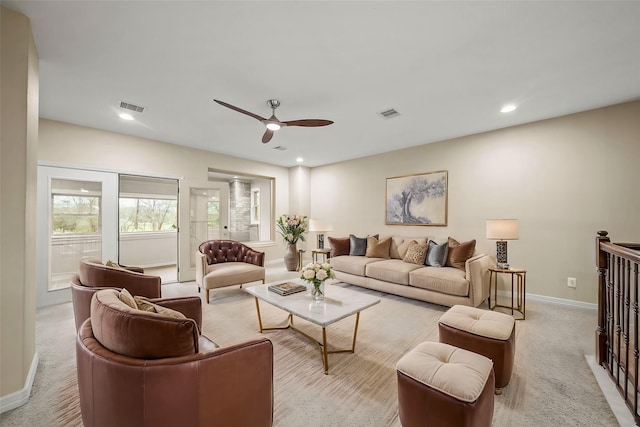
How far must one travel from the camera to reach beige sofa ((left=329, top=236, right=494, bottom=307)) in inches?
130

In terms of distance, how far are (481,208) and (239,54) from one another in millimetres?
4195

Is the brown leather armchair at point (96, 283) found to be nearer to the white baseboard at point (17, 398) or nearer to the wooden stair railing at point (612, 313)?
the white baseboard at point (17, 398)

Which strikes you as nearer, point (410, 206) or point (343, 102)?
point (343, 102)

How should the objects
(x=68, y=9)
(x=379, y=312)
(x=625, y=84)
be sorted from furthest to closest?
(x=379, y=312)
(x=625, y=84)
(x=68, y=9)

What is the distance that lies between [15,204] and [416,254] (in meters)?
4.59

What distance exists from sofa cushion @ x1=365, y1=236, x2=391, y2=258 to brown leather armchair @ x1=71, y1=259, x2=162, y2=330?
3549 mm

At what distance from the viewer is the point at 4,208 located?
1.77m

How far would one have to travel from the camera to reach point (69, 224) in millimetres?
3943

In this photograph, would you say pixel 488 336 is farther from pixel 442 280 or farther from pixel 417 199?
pixel 417 199

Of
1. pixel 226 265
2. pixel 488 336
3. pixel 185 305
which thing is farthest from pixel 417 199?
pixel 185 305

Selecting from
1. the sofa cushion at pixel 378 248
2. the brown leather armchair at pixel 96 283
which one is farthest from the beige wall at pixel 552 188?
the brown leather armchair at pixel 96 283

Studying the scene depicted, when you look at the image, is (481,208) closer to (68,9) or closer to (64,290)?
(68,9)

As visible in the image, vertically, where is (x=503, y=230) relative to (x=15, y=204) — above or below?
below

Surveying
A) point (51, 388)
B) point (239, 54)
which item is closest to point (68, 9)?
point (239, 54)
